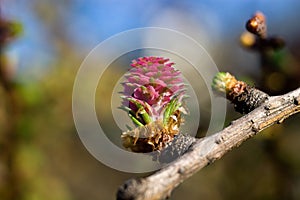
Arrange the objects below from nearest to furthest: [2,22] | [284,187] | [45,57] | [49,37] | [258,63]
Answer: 1. [258,63]
2. [2,22]
3. [284,187]
4. [45,57]
5. [49,37]

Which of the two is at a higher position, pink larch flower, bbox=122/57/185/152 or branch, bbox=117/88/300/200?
pink larch flower, bbox=122/57/185/152

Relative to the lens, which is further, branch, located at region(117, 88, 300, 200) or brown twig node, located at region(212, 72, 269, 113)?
brown twig node, located at region(212, 72, 269, 113)

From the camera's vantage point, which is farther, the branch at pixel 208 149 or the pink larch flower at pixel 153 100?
the pink larch flower at pixel 153 100

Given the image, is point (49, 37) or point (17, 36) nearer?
point (17, 36)

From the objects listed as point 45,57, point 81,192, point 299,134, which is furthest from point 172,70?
point 81,192

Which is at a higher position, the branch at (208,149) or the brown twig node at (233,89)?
the brown twig node at (233,89)

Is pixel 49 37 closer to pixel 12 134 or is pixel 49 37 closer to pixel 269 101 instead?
pixel 12 134

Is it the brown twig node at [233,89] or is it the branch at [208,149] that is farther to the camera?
the brown twig node at [233,89]

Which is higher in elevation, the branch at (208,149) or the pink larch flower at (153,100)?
the pink larch flower at (153,100)
